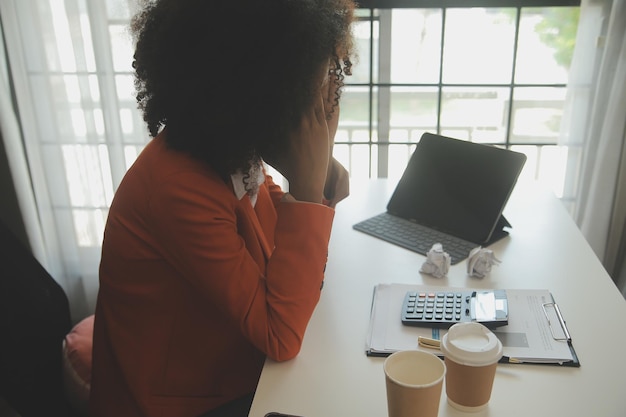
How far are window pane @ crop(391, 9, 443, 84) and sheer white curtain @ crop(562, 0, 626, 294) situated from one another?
462mm

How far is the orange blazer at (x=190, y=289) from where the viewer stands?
0.91 metres

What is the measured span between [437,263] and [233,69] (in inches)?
22.8

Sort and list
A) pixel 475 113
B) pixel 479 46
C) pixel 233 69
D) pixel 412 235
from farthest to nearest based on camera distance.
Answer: pixel 475 113, pixel 479 46, pixel 412 235, pixel 233 69

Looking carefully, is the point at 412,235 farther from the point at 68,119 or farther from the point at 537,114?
the point at 68,119

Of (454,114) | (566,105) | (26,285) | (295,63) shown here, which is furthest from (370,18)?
(26,285)

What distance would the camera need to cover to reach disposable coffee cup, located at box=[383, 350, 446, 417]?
0.72 m

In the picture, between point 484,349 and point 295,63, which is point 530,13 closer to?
point 295,63

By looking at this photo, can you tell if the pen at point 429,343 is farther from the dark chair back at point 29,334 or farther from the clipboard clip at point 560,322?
the dark chair back at point 29,334

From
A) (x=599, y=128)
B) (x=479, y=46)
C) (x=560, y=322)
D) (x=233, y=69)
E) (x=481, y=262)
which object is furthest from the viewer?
(x=479, y=46)

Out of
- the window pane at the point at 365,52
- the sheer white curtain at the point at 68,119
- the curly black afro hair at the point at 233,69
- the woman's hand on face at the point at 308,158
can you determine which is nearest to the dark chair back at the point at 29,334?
the curly black afro hair at the point at 233,69

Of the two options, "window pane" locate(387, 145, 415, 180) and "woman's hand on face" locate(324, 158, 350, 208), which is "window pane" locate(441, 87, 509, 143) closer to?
"window pane" locate(387, 145, 415, 180)

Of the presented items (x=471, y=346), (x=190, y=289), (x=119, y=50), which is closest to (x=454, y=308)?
(x=471, y=346)

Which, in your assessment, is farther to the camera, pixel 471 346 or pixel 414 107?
pixel 414 107

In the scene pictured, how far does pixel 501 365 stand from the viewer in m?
0.90
